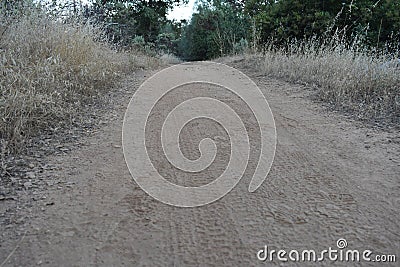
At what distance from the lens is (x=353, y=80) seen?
15.4 feet

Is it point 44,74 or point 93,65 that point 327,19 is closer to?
point 93,65

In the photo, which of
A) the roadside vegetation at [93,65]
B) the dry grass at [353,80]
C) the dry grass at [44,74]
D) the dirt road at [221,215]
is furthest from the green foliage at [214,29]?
the dirt road at [221,215]

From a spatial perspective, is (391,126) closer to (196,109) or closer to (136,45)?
(196,109)

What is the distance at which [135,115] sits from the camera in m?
3.75

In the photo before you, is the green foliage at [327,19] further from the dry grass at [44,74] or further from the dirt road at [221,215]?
the dirt road at [221,215]

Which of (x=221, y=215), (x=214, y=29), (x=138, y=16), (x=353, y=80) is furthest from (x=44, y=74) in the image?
(x=214, y=29)

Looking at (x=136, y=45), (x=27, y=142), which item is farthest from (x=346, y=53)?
(x=136, y=45)

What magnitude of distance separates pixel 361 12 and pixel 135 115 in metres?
7.56

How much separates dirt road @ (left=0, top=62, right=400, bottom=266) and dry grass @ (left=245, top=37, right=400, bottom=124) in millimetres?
1089

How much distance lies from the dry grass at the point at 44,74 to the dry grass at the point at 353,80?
2.84 metres

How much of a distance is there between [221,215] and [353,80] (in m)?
3.45

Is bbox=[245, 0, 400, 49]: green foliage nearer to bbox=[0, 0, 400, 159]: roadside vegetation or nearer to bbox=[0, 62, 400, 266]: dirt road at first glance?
bbox=[0, 0, 400, 159]: roadside vegetation

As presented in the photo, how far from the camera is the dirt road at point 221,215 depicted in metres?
1.68

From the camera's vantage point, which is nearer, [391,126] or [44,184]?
[44,184]
